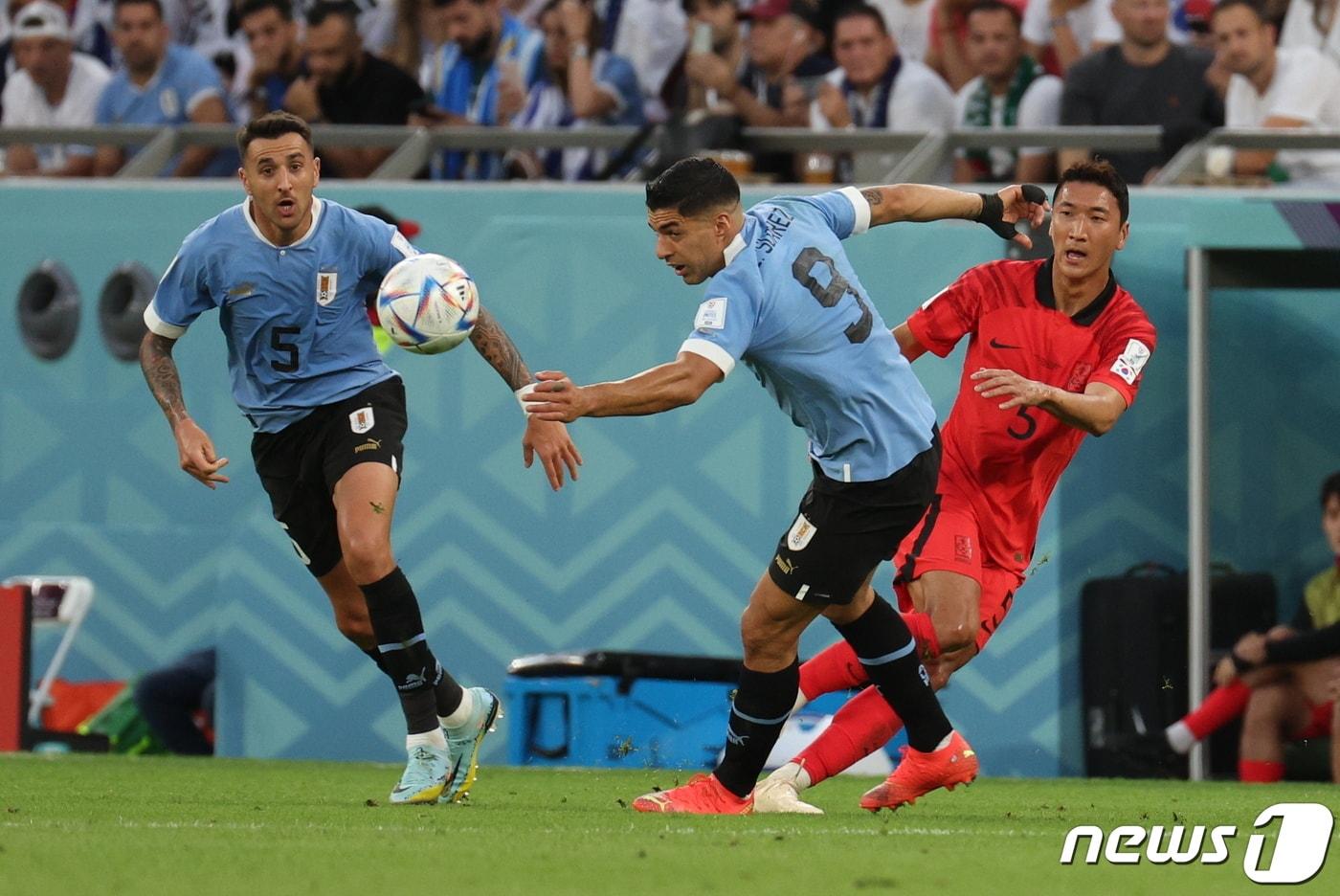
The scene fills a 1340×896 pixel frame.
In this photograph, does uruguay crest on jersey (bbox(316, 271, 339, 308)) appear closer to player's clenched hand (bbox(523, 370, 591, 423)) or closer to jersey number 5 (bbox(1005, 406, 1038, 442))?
player's clenched hand (bbox(523, 370, 591, 423))

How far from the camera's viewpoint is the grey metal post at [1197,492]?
36.9 ft

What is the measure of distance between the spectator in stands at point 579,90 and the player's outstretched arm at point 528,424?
5669 millimetres

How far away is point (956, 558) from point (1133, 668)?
4.40 m

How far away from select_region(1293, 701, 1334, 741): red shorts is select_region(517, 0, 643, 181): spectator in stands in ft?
16.6

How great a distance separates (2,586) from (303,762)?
179cm

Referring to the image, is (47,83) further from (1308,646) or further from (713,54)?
(1308,646)

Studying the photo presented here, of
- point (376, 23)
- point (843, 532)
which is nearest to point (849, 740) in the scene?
point (843, 532)

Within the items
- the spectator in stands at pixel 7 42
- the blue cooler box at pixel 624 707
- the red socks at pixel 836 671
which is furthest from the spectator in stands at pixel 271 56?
the red socks at pixel 836 671

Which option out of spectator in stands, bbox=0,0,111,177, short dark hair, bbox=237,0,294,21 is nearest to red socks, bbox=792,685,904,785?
short dark hair, bbox=237,0,294,21

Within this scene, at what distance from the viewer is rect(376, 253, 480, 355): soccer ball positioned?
7.00 meters

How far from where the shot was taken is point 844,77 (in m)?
12.8

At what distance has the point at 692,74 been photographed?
12.8 m

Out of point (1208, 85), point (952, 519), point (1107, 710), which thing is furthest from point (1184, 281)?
point (952, 519)

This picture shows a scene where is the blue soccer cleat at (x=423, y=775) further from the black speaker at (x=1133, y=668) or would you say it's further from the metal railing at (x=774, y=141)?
the metal railing at (x=774, y=141)
